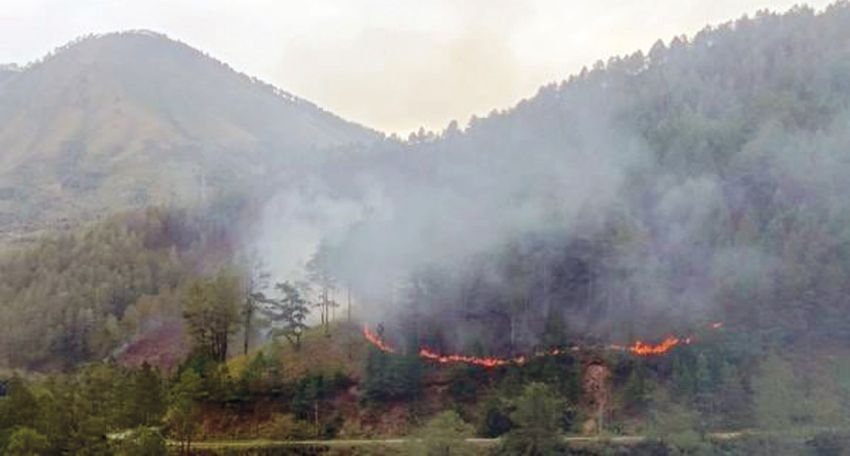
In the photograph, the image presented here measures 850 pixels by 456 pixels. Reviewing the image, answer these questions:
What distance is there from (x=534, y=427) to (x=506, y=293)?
25.6 metres

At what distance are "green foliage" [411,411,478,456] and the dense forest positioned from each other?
15cm

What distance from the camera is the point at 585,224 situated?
276 feet

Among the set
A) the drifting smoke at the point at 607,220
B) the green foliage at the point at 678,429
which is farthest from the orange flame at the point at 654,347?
the green foliage at the point at 678,429

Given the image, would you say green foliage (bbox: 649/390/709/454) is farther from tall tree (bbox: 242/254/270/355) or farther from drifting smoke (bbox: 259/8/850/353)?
tall tree (bbox: 242/254/270/355)

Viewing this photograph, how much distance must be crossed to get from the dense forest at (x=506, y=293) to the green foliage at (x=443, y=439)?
15 centimetres

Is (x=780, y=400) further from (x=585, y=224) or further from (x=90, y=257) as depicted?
(x=90, y=257)

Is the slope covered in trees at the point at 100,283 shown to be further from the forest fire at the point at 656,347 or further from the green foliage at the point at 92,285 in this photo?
the forest fire at the point at 656,347

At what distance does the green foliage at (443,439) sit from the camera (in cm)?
5150

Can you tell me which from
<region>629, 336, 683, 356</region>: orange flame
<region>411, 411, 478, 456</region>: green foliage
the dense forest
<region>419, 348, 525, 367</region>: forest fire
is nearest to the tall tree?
the dense forest

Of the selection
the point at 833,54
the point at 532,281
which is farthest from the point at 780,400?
the point at 833,54

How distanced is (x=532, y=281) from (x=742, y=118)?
3580 centimetres

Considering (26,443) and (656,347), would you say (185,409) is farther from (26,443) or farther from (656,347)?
(656,347)

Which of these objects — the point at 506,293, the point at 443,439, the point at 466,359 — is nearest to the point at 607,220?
the point at 506,293

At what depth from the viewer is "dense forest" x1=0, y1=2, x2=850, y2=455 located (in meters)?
57.4
